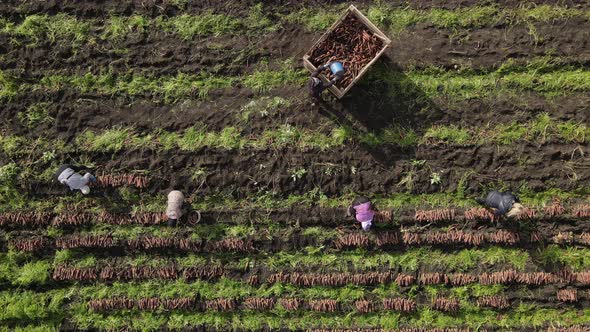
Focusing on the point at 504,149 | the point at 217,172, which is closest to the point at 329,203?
the point at 217,172

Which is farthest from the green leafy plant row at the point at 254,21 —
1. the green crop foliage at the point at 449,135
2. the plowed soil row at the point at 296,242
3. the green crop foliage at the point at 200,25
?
the plowed soil row at the point at 296,242

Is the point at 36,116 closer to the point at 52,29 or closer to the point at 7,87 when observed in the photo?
the point at 7,87

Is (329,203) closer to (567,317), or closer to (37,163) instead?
(567,317)

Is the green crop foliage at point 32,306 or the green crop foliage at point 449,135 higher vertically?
the green crop foliage at point 449,135

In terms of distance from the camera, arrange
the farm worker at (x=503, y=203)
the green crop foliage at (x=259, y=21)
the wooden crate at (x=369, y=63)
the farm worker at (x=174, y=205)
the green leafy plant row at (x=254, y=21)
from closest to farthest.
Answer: the farm worker at (x=503, y=203), the wooden crate at (x=369, y=63), the farm worker at (x=174, y=205), the green leafy plant row at (x=254, y=21), the green crop foliage at (x=259, y=21)

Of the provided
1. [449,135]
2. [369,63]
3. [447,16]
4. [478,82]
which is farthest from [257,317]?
[447,16]

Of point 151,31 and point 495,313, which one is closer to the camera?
point 495,313

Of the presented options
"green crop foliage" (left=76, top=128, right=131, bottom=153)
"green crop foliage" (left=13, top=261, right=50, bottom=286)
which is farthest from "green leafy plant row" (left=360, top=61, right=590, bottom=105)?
"green crop foliage" (left=13, top=261, right=50, bottom=286)

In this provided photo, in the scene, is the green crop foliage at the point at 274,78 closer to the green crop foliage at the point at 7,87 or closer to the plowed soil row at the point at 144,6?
the plowed soil row at the point at 144,6
